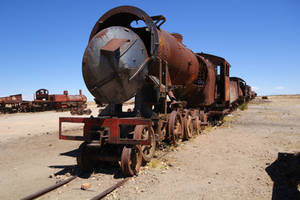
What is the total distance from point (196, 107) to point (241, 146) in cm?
333

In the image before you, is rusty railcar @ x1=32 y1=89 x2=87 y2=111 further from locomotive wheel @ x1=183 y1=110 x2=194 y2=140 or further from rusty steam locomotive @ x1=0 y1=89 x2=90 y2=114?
locomotive wheel @ x1=183 y1=110 x2=194 y2=140

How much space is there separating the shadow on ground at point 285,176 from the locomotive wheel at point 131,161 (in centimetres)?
266

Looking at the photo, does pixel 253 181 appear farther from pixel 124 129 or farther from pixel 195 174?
pixel 124 129

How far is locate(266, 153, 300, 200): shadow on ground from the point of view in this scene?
3752 millimetres

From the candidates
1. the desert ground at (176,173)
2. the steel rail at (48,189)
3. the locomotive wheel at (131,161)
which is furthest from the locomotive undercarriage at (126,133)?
the steel rail at (48,189)

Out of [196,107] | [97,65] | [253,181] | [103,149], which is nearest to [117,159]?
[103,149]

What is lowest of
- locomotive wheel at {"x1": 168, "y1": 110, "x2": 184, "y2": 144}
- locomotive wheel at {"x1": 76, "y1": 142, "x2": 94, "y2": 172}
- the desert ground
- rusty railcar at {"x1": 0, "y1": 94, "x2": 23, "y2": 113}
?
the desert ground

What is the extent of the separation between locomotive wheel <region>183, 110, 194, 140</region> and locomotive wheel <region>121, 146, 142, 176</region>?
328cm

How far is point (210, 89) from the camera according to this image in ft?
33.2

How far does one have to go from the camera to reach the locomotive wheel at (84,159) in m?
4.94

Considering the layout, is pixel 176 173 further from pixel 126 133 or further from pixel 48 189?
pixel 48 189

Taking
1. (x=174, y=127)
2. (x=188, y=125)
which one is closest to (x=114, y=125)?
(x=174, y=127)

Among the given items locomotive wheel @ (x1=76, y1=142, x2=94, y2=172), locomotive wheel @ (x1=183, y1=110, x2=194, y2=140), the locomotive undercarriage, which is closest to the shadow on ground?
the locomotive undercarriage

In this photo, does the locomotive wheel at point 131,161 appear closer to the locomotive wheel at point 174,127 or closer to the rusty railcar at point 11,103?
the locomotive wheel at point 174,127
